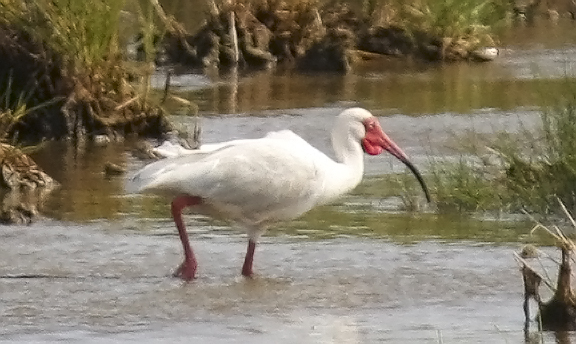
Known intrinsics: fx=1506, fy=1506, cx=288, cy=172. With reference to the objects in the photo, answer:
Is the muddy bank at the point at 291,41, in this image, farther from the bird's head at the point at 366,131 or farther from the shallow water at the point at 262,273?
the bird's head at the point at 366,131

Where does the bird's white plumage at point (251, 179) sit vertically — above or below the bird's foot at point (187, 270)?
above

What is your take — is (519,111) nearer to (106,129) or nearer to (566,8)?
(106,129)

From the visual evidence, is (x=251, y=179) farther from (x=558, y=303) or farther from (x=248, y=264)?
(x=558, y=303)

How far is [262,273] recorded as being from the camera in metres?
7.48

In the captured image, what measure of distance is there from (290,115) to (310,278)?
576 centimetres

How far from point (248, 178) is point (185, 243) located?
17.7 inches

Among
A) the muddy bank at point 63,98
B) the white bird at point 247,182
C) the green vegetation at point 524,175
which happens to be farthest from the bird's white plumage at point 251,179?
the muddy bank at point 63,98

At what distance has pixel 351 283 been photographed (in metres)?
7.20

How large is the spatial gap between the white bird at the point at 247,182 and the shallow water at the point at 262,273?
255 millimetres

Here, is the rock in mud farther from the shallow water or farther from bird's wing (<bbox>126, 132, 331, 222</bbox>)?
bird's wing (<bbox>126, 132, 331, 222</bbox>)

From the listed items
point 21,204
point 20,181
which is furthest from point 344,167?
point 20,181

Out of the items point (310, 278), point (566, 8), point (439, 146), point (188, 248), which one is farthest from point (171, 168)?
point (566, 8)

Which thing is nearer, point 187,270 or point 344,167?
point 187,270

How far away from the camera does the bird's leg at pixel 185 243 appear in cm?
733
